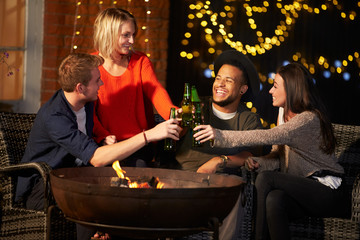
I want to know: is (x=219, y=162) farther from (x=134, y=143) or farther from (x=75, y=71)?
(x=75, y=71)

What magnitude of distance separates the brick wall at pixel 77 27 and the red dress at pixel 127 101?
1009 mm

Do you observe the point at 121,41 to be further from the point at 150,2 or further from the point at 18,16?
the point at 18,16

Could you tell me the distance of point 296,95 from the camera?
11.6 feet

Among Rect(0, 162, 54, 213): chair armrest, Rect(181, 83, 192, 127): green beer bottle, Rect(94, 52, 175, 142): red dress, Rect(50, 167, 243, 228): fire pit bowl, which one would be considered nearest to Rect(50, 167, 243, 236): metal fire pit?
Rect(50, 167, 243, 228): fire pit bowl

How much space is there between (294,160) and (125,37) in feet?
4.16

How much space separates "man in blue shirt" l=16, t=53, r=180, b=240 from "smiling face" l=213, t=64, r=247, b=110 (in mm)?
828

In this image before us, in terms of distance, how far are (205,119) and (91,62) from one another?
0.88 meters

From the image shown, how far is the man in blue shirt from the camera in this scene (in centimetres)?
314

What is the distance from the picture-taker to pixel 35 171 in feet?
10.8

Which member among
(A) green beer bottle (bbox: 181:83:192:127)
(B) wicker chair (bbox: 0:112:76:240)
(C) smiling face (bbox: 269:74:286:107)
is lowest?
(B) wicker chair (bbox: 0:112:76:240)

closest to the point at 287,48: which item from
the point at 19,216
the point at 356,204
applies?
the point at 356,204

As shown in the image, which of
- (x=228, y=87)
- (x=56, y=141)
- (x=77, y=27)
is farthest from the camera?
(x=77, y=27)

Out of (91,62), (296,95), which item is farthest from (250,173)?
(91,62)

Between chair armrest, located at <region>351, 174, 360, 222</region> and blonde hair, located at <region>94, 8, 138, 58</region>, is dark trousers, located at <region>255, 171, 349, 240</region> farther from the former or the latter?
blonde hair, located at <region>94, 8, 138, 58</region>
